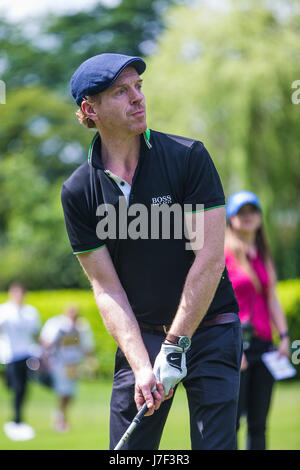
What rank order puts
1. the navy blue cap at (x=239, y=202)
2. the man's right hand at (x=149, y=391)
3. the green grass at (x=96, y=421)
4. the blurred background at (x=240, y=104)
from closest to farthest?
1. the man's right hand at (x=149, y=391)
2. the navy blue cap at (x=239, y=202)
3. the green grass at (x=96, y=421)
4. the blurred background at (x=240, y=104)

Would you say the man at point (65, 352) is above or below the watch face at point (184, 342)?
below

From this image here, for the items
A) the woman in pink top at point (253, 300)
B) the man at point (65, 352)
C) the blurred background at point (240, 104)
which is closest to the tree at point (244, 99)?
the blurred background at point (240, 104)

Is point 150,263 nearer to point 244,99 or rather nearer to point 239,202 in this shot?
point 239,202

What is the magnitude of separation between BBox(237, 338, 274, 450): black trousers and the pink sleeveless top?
188 mm

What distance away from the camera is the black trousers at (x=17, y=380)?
11156 millimetres

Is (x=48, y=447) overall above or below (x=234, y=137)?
below

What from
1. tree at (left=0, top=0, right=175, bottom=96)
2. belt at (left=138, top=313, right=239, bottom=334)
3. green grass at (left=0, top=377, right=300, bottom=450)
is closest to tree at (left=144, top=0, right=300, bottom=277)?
green grass at (left=0, top=377, right=300, bottom=450)

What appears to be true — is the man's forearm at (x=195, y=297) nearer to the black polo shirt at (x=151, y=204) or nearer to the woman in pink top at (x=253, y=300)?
the black polo shirt at (x=151, y=204)

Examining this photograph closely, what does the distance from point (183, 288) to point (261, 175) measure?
17447 mm

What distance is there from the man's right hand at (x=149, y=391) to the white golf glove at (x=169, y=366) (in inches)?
1.1

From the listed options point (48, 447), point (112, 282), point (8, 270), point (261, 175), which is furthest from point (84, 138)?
point (112, 282)

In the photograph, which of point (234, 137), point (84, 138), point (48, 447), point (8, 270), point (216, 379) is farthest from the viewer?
point (84, 138)

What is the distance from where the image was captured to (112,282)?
3559mm
